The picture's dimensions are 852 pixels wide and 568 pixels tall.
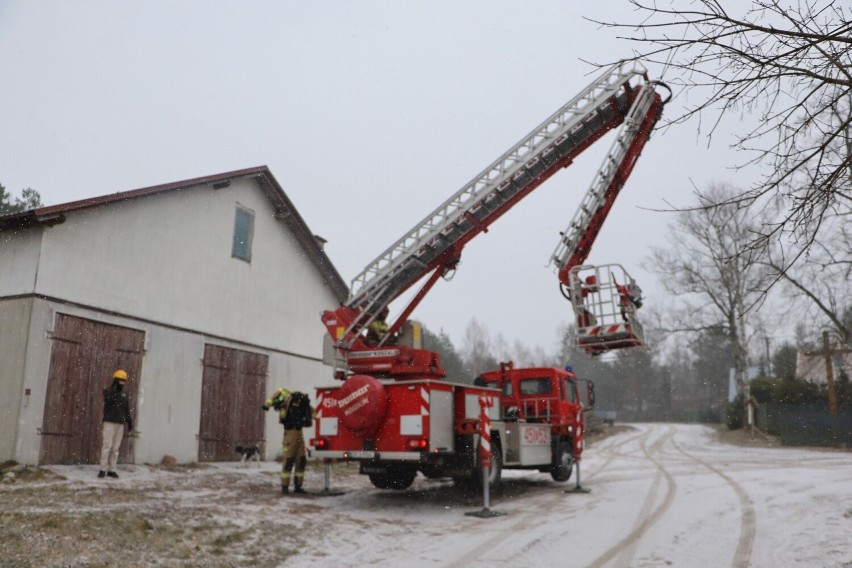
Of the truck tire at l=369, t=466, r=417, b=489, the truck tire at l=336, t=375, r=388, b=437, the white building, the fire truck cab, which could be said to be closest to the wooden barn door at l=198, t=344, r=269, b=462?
the white building

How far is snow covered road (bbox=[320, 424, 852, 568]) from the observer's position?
6.66m

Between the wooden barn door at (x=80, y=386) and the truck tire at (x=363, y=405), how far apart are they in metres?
5.07

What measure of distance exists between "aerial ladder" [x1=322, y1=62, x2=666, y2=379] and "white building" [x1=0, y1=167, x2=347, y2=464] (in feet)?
14.3

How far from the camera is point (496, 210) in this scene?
1166 centimetres

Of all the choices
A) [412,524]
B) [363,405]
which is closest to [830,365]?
[363,405]

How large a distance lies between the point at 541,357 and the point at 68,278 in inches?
4102

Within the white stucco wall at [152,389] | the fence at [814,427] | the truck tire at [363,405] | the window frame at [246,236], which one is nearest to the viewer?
the truck tire at [363,405]

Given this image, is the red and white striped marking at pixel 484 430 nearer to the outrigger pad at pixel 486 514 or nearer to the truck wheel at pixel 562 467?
the outrigger pad at pixel 486 514

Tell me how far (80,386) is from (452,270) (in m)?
6.94

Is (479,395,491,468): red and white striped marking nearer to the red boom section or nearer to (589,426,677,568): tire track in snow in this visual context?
(589,426,677,568): tire track in snow

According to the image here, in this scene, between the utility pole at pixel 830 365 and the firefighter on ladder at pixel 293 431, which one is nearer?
the firefighter on ladder at pixel 293 431

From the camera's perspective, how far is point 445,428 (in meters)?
10.1

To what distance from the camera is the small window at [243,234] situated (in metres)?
16.5

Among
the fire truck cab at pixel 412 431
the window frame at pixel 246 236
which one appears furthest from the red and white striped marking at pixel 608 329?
the window frame at pixel 246 236
